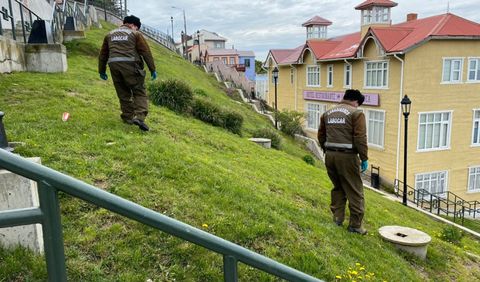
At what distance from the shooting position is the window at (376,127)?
76.3 ft

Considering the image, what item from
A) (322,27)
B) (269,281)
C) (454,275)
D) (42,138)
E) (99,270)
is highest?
(322,27)

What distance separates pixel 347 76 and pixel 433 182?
8847 mm

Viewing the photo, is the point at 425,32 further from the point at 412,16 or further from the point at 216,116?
the point at 216,116

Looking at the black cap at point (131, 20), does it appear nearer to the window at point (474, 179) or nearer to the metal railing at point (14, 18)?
the metal railing at point (14, 18)

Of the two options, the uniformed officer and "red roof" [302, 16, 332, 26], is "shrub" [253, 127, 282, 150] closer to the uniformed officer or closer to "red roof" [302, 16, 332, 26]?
the uniformed officer

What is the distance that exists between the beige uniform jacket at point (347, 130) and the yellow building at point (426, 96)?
16927mm

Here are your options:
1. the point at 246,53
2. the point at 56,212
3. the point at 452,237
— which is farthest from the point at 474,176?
the point at 246,53

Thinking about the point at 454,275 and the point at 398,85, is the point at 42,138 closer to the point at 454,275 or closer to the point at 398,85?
the point at 454,275

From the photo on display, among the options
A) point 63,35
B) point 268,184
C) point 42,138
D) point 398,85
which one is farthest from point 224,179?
point 398,85

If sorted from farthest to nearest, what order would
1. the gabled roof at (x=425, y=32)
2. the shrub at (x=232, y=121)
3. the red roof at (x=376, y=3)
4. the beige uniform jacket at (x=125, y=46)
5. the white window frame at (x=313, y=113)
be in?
the white window frame at (x=313, y=113) → the red roof at (x=376, y=3) → the gabled roof at (x=425, y=32) → the shrub at (x=232, y=121) → the beige uniform jacket at (x=125, y=46)

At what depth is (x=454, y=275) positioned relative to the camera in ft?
20.6

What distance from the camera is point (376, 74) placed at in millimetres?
23672

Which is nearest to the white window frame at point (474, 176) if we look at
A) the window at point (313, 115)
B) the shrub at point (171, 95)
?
the window at point (313, 115)

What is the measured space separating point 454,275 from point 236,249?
6.18m
